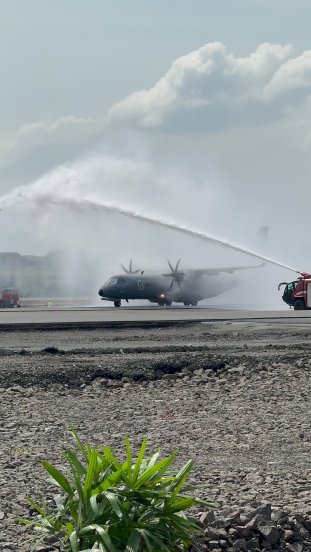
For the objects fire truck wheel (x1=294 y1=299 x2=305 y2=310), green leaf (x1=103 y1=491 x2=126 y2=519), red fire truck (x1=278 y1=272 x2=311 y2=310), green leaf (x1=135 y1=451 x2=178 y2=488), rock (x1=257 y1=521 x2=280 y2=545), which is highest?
red fire truck (x1=278 y1=272 x2=311 y2=310)

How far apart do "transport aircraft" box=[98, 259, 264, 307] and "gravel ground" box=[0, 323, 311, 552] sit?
140 ft

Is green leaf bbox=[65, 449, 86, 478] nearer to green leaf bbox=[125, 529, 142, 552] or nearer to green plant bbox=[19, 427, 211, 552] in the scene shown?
green plant bbox=[19, 427, 211, 552]

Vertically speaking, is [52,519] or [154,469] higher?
[154,469]

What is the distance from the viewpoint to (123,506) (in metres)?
6.48

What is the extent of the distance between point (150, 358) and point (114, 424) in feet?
39.0

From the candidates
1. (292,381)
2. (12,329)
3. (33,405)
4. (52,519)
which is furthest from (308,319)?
(52,519)

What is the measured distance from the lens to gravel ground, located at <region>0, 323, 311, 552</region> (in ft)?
32.9

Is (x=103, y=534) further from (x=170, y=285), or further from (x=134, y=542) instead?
(x=170, y=285)

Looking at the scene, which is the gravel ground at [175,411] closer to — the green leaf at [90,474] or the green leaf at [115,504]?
the green leaf at [90,474]

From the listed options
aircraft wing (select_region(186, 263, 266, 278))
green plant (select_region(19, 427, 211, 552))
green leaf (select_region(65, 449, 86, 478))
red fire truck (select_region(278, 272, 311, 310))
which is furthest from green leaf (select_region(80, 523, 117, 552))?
aircraft wing (select_region(186, 263, 266, 278))

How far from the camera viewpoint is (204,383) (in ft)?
67.7

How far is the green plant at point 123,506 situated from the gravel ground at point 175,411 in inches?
53.8

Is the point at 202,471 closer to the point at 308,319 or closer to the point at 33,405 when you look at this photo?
the point at 33,405

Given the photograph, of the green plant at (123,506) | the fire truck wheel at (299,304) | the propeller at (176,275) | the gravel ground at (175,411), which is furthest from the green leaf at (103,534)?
the propeller at (176,275)
